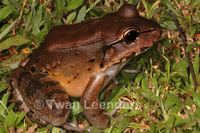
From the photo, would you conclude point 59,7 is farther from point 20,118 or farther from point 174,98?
point 174,98

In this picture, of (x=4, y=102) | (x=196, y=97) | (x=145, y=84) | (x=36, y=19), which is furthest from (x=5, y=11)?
(x=196, y=97)

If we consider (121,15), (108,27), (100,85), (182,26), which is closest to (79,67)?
(100,85)

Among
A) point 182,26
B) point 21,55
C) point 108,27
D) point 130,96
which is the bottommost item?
point 130,96

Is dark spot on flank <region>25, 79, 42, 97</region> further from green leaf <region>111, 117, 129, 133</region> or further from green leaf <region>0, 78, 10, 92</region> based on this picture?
green leaf <region>111, 117, 129, 133</region>

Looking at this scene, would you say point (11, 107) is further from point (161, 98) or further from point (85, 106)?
point (161, 98)

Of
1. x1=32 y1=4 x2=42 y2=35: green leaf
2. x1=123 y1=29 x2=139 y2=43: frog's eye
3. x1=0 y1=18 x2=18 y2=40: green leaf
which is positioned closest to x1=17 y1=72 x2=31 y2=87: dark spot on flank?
x1=0 y1=18 x2=18 y2=40: green leaf

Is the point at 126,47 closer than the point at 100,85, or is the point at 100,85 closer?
the point at 126,47

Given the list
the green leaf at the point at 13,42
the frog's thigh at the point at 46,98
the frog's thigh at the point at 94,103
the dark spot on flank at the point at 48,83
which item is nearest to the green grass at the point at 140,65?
the green leaf at the point at 13,42
